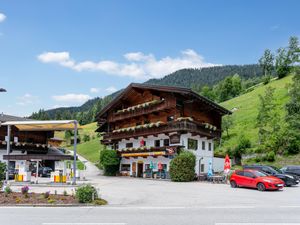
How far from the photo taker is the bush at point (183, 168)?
1385 inches

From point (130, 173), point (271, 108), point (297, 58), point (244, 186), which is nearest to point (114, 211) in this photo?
point (244, 186)

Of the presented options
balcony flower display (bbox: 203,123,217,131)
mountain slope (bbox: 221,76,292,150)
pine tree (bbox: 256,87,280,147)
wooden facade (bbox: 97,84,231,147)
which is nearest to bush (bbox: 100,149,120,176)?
wooden facade (bbox: 97,84,231,147)

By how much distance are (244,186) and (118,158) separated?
948 inches

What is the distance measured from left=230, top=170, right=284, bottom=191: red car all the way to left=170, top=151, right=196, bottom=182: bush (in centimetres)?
806

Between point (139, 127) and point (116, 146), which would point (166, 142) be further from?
point (116, 146)

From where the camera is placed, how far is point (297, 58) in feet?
336

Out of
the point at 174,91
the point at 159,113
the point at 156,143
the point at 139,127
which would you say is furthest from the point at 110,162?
the point at 174,91

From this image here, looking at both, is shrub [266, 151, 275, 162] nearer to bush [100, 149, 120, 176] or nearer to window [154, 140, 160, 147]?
window [154, 140, 160, 147]

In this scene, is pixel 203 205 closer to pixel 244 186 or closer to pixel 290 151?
pixel 244 186

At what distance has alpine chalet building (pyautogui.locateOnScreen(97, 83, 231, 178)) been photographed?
3872 centimetres

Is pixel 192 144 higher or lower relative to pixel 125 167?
higher

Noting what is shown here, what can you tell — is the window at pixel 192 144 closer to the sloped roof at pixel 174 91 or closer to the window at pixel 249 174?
the sloped roof at pixel 174 91

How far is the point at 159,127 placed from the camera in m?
40.4

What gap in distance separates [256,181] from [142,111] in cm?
2090
